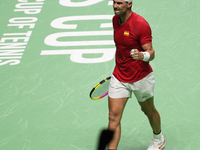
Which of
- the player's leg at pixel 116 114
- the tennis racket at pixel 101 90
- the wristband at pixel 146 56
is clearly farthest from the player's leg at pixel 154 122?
the wristband at pixel 146 56

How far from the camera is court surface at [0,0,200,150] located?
216 inches

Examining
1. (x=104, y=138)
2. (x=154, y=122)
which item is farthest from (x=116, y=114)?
(x=104, y=138)

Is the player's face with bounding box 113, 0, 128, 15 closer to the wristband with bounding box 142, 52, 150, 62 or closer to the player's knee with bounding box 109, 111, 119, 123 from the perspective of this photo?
the wristband with bounding box 142, 52, 150, 62

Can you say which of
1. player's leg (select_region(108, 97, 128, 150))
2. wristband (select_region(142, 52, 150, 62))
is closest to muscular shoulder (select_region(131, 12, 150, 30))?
wristband (select_region(142, 52, 150, 62))

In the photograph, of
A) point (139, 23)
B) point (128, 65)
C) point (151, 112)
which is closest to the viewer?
point (139, 23)

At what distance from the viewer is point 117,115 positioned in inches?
175

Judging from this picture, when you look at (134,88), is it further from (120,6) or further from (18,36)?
(18,36)

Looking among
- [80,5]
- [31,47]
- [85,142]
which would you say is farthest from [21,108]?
[80,5]

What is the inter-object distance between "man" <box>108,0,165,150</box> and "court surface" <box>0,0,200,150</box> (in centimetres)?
48

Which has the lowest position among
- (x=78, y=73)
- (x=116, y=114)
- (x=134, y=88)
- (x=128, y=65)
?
(x=78, y=73)

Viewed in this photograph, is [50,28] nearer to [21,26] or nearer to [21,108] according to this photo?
[21,26]

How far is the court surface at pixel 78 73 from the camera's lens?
5496 mm

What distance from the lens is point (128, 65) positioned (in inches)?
175

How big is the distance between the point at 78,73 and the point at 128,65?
2701 mm
